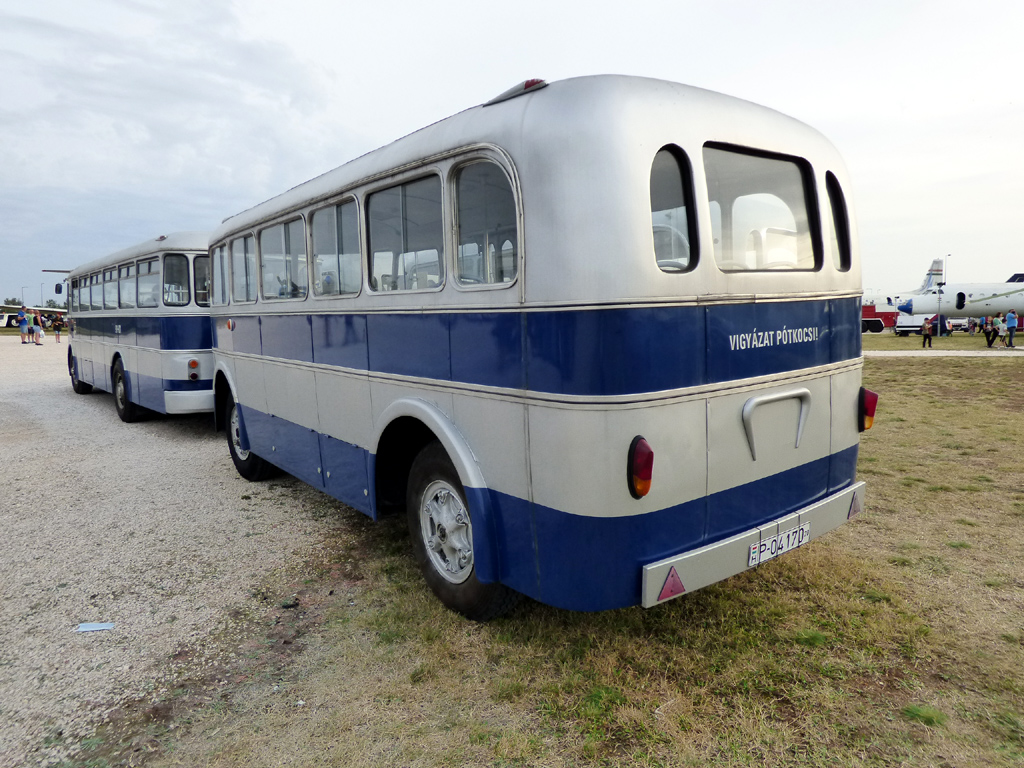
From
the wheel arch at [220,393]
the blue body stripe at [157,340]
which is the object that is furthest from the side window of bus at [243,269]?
the blue body stripe at [157,340]

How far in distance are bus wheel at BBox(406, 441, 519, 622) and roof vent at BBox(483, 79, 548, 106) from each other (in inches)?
70.0

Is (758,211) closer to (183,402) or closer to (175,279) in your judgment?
(183,402)

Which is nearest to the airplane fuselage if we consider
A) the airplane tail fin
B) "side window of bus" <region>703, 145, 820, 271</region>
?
the airplane tail fin

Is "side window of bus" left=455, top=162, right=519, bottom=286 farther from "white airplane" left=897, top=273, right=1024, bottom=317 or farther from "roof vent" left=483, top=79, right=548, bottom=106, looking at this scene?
"white airplane" left=897, top=273, right=1024, bottom=317

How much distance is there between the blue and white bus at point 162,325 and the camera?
29.4 ft

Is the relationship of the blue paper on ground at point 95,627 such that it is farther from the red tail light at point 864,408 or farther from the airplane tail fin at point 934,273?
the airplane tail fin at point 934,273

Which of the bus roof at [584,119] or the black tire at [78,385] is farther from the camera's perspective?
the black tire at [78,385]

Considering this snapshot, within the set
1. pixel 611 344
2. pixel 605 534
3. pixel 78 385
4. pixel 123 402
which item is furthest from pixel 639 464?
pixel 78 385

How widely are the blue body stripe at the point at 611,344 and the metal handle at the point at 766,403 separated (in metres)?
0.12

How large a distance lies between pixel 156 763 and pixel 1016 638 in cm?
392

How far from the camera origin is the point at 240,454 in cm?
696

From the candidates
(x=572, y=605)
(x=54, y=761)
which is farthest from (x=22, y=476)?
(x=572, y=605)

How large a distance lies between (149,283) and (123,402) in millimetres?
2309

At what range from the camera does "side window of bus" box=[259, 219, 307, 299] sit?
5.03 metres
